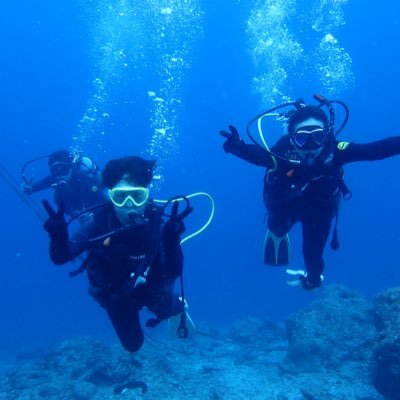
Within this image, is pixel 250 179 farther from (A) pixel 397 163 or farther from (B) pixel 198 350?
(B) pixel 198 350

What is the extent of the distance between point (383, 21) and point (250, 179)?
50341 mm

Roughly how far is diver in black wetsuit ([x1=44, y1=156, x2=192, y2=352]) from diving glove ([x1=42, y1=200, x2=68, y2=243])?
0.13 meters

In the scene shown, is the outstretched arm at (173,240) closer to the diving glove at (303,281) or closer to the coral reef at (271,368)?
the diving glove at (303,281)

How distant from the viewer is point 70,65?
335 feet

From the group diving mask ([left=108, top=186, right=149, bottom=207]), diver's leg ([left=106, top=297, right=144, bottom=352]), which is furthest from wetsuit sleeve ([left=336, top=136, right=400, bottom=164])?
diver's leg ([left=106, top=297, right=144, bottom=352])

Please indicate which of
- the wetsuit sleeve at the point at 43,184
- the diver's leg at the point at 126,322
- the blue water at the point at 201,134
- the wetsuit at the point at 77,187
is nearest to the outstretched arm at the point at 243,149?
Result: the diver's leg at the point at 126,322

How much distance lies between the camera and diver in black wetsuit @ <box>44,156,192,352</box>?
4.51 metres

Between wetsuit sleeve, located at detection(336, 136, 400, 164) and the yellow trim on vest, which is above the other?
the yellow trim on vest

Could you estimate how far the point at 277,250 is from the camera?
23.8ft

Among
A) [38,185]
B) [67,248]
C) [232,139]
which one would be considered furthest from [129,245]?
[38,185]

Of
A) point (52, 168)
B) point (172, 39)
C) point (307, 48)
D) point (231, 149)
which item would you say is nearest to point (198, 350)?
point (52, 168)

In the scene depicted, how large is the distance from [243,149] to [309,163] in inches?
37.3

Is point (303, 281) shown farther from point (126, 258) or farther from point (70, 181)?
point (70, 181)

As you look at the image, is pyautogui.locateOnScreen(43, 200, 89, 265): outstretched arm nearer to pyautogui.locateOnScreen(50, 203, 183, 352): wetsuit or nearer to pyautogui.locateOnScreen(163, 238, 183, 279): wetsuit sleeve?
pyautogui.locateOnScreen(50, 203, 183, 352): wetsuit
